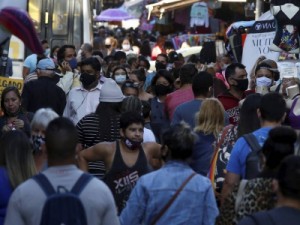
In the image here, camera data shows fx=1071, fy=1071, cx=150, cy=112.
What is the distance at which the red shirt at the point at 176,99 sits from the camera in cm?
1195

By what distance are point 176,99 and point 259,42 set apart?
15.0ft

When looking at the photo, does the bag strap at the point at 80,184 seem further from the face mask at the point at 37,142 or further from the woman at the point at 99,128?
the woman at the point at 99,128

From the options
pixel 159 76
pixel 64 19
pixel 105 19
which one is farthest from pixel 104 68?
pixel 105 19

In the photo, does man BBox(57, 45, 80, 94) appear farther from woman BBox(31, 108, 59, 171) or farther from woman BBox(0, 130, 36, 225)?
woman BBox(0, 130, 36, 225)

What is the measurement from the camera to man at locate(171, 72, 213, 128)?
10.4 m

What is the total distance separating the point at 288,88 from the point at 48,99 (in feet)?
11.1

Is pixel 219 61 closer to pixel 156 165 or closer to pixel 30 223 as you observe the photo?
pixel 156 165

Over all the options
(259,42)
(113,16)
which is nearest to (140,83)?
(259,42)

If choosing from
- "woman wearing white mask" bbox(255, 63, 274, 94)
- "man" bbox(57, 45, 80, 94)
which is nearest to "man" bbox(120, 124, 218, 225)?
"woman wearing white mask" bbox(255, 63, 274, 94)

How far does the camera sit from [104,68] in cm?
1936

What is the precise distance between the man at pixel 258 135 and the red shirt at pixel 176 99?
4264mm

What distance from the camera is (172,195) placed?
6.92 meters

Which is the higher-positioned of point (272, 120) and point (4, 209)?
point (272, 120)

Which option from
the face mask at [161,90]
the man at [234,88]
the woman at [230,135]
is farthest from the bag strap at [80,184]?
the face mask at [161,90]
